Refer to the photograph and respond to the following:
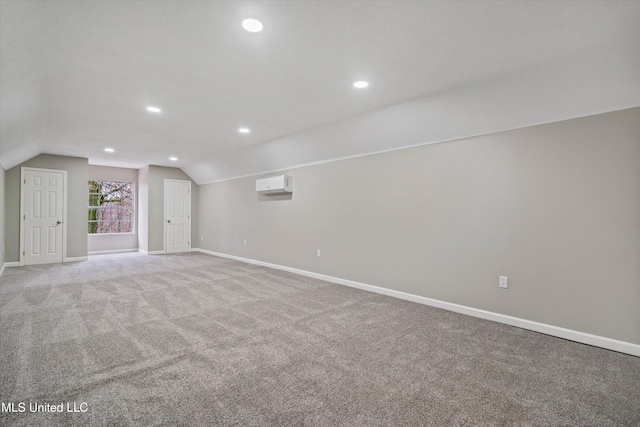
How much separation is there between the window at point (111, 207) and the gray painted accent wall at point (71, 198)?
1244mm

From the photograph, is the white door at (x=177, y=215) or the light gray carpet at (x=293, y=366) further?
the white door at (x=177, y=215)

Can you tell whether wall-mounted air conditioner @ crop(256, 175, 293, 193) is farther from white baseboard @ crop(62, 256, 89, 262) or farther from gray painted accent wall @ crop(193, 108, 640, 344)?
white baseboard @ crop(62, 256, 89, 262)

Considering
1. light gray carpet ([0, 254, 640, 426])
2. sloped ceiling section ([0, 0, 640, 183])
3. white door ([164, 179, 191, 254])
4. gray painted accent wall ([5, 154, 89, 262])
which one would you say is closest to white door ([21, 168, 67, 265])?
gray painted accent wall ([5, 154, 89, 262])

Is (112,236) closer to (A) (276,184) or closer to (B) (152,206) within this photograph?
(B) (152,206)

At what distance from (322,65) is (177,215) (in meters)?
7.42

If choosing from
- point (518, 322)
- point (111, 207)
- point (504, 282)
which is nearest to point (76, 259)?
point (111, 207)

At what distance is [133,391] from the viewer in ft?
6.40

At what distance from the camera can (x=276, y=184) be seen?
593 cm

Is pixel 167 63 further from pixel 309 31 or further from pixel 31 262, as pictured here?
pixel 31 262

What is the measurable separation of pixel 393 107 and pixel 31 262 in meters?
8.08

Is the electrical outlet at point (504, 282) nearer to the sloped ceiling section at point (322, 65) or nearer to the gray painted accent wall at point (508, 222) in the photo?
the gray painted accent wall at point (508, 222)

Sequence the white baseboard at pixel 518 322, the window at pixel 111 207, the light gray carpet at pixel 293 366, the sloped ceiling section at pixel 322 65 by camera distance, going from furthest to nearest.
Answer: the window at pixel 111 207
the white baseboard at pixel 518 322
the sloped ceiling section at pixel 322 65
the light gray carpet at pixel 293 366

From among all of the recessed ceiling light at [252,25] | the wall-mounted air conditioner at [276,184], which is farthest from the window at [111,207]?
the recessed ceiling light at [252,25]

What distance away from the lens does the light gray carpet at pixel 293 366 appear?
176 centimetres
